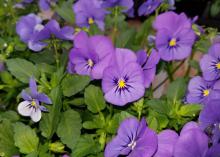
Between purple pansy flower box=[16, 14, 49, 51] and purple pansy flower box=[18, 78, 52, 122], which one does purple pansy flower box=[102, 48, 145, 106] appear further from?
purple pansy flower box=[16, 14, 49, 51]

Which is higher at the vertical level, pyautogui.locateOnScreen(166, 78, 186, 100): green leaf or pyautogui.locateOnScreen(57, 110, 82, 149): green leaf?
pyautogui.locateOnScreen(166, 78, 186, 100): green leaf

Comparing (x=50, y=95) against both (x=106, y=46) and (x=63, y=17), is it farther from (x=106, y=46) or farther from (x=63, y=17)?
(x=63, y=17)

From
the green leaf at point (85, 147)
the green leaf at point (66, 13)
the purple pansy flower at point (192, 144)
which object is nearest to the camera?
the purple pansy flower at point (192, 144)

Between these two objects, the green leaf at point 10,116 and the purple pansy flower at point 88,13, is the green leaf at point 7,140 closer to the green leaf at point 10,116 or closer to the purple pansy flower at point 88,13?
the green leaf at point 10,116

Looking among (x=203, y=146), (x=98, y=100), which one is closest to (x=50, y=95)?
(x=98, y=100)

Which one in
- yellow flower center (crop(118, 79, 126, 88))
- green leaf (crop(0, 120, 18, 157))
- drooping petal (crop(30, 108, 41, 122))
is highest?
yellow flower center (crop(118, 79, 126, 88))

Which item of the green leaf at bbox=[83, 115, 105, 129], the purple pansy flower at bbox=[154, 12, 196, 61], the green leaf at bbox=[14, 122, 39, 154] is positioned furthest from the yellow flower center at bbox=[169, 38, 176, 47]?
the green leaf at bbox=[14, 122, 39, 154]

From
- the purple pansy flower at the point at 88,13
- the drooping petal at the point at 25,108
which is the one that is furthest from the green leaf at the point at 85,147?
the purple pansy flower at the point at 88,13
